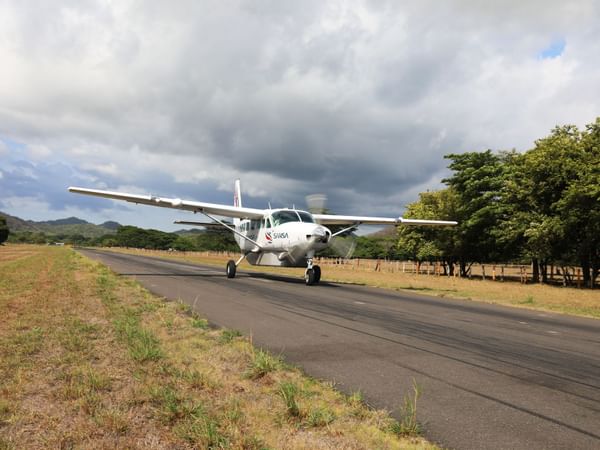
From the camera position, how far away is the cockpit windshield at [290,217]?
2023 centimetres

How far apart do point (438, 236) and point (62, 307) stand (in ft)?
128

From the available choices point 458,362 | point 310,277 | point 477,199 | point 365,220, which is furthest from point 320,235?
point 477,199

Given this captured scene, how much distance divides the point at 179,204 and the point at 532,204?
25.7 meters

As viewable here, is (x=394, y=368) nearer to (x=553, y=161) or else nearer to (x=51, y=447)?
(x=51, y=447)

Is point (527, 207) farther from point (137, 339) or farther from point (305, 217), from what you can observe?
point (137, 339)

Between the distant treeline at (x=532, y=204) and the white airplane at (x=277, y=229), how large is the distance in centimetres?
1074

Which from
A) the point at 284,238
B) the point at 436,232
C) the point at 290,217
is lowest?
the point at 284,238

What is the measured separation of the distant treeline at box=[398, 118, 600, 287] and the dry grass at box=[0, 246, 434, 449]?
25939 millimetres

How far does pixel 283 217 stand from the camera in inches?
823

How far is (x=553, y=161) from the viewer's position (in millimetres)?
28750

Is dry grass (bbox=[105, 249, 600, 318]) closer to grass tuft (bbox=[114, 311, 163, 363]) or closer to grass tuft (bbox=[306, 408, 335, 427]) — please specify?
grass tuft (bbox=[306, 408, 335, 427])

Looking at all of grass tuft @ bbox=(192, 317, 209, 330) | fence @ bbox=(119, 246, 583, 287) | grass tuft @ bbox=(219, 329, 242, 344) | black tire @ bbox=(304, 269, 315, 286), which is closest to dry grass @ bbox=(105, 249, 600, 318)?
black tire @ bbox=(304, 269, 315, 286)

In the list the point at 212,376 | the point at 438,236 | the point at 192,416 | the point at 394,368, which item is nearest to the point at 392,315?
the point at 394,368

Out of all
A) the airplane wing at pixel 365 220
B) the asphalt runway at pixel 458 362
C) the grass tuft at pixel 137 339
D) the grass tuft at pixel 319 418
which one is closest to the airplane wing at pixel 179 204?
the airplane wing at pixel 365 220
